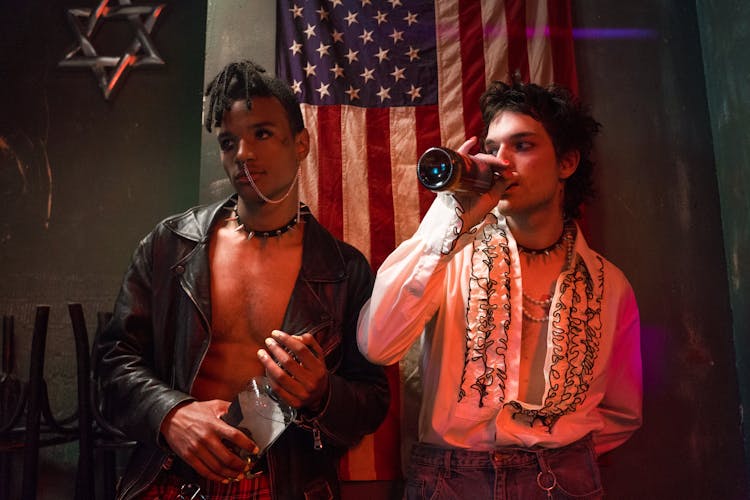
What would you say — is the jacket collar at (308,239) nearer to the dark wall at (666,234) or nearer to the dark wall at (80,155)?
the dark wall at (80,155)

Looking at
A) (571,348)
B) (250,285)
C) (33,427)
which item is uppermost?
(250,285)

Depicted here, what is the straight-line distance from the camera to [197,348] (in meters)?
2.13

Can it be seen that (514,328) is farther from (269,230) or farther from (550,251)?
(269,230)

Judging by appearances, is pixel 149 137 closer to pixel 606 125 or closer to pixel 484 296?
pixel 484 296

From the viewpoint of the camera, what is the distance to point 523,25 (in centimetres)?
296

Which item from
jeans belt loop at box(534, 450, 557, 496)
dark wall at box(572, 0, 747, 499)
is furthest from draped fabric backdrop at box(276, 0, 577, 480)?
jeans belt loop at box(534, 450, 557, 496)

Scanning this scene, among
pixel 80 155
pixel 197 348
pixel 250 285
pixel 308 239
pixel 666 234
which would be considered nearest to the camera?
pixel 197 348

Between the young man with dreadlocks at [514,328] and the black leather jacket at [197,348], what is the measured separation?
19 centimetres

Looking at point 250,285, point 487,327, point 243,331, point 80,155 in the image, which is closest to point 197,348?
point 243,331

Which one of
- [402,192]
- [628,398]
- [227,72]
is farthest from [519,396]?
[227,72]

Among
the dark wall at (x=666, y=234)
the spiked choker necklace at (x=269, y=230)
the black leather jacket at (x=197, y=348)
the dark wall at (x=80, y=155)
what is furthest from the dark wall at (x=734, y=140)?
the dark wall at (x=80, y=155)

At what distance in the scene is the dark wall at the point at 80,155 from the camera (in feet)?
10.5

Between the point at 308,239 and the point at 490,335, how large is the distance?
770mm

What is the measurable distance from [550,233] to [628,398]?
0.69 m
